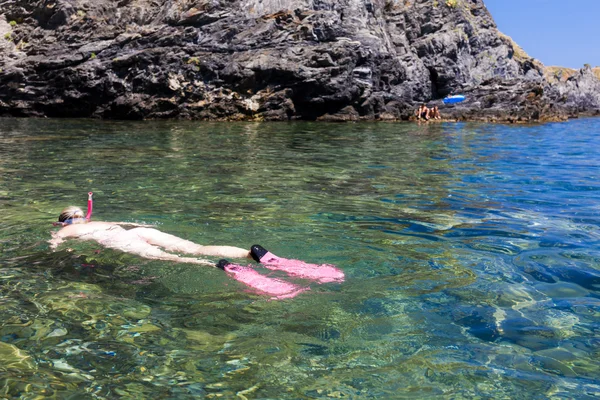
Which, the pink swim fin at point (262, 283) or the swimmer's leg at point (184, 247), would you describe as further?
the swimmer's leg at point (184, 247)

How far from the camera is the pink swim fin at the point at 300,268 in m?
5.16

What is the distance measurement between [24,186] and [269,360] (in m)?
8.56

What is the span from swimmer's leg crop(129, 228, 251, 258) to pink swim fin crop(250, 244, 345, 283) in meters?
0.24

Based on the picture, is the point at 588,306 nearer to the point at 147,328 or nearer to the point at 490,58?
the point at 147,328

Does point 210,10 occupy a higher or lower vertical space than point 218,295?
higher

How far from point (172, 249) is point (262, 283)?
1.71 m

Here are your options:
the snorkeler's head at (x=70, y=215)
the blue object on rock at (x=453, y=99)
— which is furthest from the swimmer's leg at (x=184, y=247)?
the blue object on rock at (x=453, y=99)

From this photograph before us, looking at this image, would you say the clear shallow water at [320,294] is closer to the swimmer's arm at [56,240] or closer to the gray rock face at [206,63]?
the swimmer's arm at [56,240]

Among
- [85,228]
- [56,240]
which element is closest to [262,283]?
[85,228]

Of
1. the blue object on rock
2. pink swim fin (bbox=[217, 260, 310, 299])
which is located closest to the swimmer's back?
pink swim fin (bbox=[217, 260, 310, 299])

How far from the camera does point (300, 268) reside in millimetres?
5320

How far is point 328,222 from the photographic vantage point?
24.8ft

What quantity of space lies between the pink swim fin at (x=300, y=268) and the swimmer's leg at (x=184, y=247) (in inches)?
9.6

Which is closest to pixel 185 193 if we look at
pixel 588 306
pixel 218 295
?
pixel 218 295
